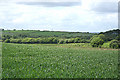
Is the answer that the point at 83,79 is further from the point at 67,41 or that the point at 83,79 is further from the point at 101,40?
the point at 67,41

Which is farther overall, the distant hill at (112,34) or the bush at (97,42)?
the distant hill at (112,34)

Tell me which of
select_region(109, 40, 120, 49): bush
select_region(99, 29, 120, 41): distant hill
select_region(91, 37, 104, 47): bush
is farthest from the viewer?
select_region(99, 29, 120, 41): distant hill

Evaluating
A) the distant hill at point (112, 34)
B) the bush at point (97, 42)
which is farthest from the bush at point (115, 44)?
the distant hill at point (112, 34)

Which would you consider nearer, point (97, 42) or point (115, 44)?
point (115, 44)

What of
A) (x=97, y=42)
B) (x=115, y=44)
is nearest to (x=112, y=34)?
(x=97, y=42)

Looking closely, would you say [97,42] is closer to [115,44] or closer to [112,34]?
[115,44]

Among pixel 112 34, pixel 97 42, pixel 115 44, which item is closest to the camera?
pixel 115 44

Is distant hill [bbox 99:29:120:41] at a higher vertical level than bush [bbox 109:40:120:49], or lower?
higher

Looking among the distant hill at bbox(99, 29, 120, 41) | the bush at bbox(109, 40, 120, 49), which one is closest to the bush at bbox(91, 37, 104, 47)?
the bush at bbox(109, 40, 120, 49)

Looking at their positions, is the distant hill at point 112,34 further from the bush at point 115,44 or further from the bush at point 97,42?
the bush at point 115,44

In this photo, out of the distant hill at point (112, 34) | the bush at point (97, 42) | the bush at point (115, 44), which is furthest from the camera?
the distant hill at point (112, 34)

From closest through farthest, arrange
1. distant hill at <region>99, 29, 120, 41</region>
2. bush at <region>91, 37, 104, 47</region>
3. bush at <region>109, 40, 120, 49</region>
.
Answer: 1. bush at <region>109, 40, 120, 49</region>
2. bush at <region>91, 37, 104, 47</region>
3. distant hill at <region>99, 29, 120, 41</region>

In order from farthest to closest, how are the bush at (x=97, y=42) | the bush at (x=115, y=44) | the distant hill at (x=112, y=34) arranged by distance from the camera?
the distant hill at (x=112, y=34) → the bush at (x=97, y=42) → the bush at (x=115, y=44)

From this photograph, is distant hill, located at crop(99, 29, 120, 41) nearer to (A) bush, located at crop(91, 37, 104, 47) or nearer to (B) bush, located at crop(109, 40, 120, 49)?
(A) bush, located at crop(91, 37, 104, 47)
